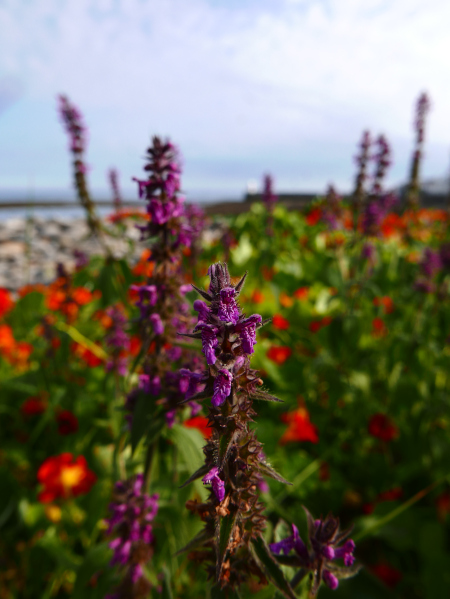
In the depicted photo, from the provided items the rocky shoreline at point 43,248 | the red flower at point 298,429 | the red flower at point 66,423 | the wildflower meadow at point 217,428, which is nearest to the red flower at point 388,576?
the wildflower meadow at point 217,428

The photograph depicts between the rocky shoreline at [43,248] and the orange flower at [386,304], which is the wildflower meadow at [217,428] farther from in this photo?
the rocky shoreline at [43,248]

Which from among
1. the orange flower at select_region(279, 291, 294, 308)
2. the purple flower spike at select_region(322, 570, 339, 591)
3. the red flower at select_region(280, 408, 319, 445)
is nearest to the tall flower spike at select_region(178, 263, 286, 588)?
the purple flower spike at select_region(322, 570, 339, 591)

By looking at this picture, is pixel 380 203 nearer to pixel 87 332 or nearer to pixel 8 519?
pixel 87 332

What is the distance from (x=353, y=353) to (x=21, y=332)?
3.71 meters

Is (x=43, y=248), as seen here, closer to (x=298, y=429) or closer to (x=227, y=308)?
(x=298, y=429)

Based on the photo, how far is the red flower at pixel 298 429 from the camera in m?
2.98

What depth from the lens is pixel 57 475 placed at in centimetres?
253

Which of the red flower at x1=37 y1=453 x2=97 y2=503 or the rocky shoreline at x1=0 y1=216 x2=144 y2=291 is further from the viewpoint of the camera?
the rocky shoreline at x1=0 y1=216 x2=144 y2=291

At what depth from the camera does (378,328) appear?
4.26 m

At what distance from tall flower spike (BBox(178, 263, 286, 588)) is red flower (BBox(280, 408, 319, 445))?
215cm

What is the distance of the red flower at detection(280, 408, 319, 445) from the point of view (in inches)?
117

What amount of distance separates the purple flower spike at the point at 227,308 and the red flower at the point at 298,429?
2435mm

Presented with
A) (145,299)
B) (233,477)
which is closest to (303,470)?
(145,299)

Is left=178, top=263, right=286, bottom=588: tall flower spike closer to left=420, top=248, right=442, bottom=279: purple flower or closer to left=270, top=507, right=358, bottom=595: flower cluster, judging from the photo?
left=270, top=507, right=358, bottom=595: flower cluster
